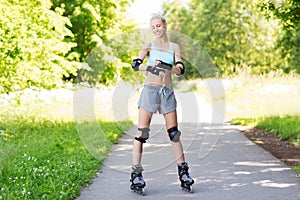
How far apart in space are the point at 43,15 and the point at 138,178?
877cm

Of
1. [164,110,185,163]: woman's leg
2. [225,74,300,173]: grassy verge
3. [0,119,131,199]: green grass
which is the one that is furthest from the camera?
[225,74,300,173]: grassy verge

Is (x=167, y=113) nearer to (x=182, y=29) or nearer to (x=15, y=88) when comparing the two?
(x=15, y=88)

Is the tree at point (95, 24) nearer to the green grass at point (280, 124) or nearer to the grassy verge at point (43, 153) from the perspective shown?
the grassy verge at point (43, 153)

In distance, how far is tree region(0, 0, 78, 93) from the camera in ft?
33.4

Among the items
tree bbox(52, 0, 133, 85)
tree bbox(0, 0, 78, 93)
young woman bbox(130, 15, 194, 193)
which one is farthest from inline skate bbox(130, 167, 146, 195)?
tree bbox(52, 0, 133, 85)

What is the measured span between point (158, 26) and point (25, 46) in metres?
5.78

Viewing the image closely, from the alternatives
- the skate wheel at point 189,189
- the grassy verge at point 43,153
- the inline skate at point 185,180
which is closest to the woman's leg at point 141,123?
the inline skate at point 185,180

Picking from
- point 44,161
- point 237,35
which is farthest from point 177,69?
point 237,35

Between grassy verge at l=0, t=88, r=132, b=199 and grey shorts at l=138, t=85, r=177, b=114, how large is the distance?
1.17 meters

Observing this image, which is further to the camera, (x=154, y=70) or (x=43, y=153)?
(x=43, y=153)

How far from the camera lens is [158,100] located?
564 cm

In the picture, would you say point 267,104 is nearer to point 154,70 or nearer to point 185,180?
point 185,180

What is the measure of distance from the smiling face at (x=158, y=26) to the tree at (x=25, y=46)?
15.9 ft

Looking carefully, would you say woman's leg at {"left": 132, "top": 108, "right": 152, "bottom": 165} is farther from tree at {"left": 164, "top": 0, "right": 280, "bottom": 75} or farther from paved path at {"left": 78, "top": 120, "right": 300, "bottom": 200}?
tree at {"left": 164, "top": 0, "right": 280, "bottom": 75}
